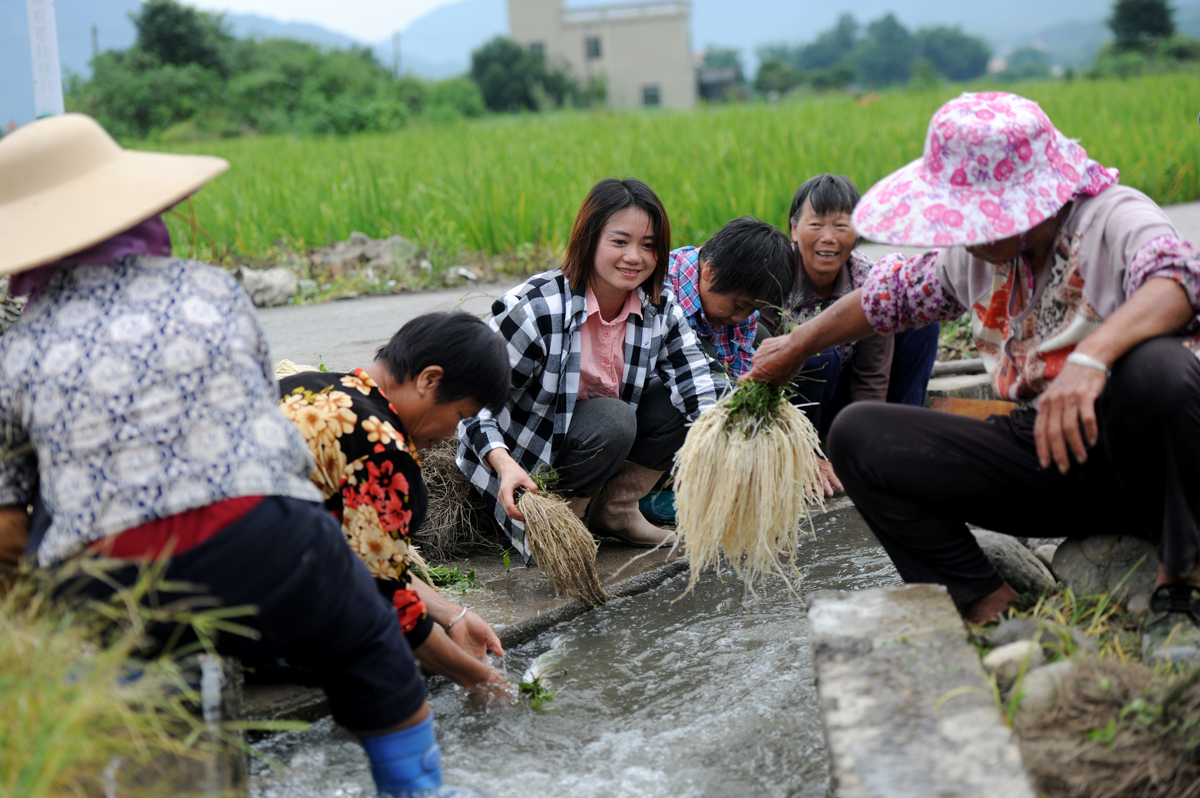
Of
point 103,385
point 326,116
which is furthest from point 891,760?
point 326,116

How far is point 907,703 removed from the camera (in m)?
1.73

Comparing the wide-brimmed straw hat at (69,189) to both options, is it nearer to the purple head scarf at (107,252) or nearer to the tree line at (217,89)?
the purple head scarf at (107,252)

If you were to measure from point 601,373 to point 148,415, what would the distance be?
1.94 meters

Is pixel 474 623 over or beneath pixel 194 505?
beneath

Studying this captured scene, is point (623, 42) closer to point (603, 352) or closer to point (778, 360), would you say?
point (603, 352)

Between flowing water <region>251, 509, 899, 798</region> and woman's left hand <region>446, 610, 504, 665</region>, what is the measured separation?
0.39 ft

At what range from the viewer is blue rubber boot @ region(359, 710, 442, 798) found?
1869 mm

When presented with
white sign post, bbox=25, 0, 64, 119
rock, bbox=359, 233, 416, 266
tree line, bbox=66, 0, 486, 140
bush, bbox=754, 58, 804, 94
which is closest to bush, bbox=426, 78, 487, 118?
tree line, bbox=66, 0, 486, 140

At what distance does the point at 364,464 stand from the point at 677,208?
5.11 m

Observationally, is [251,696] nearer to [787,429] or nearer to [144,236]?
[144,236]

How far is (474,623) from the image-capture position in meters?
2.52

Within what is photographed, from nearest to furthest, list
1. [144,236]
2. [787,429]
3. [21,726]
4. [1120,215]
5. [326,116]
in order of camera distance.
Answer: [21,726], [144,236], [1120,215], [787,429], [326,116]

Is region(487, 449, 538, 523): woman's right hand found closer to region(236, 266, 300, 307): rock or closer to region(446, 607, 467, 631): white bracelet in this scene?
region(446, 607, 467, 631): white bracelet

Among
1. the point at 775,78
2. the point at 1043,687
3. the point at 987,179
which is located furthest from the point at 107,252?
the point at 775,78
